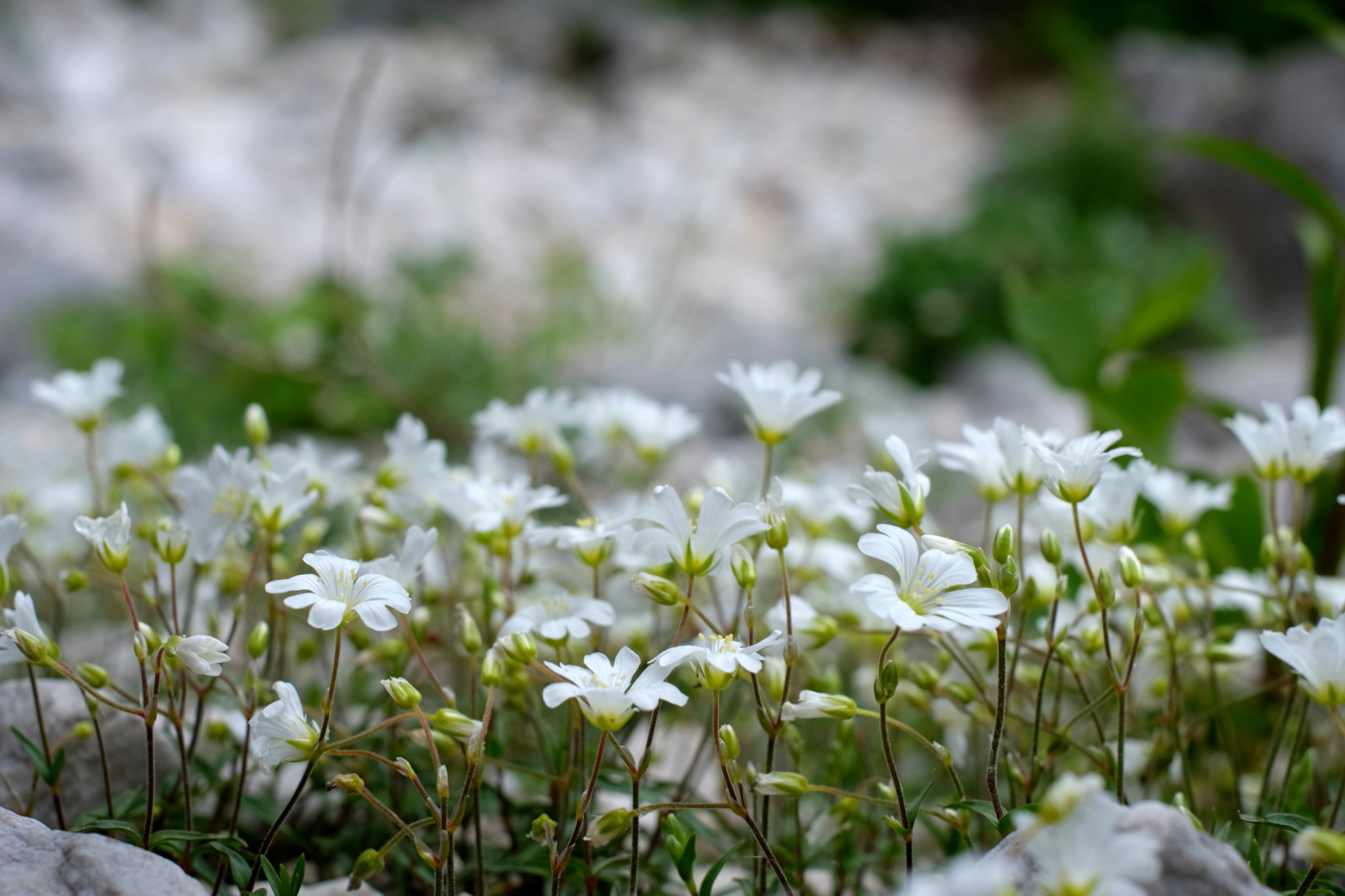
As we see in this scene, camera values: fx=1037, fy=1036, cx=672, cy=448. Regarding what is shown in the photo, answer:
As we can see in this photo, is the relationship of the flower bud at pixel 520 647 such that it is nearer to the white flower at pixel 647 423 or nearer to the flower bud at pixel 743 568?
the flower bud at pixel 743 568

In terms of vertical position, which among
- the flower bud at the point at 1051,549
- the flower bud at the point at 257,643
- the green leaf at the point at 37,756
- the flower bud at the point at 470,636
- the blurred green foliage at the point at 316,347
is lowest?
the blurred green foliage at the point at 316,347

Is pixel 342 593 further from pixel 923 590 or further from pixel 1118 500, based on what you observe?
pixel 1118 500

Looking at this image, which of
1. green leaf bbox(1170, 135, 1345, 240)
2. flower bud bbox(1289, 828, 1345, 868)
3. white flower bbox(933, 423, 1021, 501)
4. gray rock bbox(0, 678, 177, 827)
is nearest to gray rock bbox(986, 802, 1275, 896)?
flower bud bbox(1289, 828, 1345, 868)

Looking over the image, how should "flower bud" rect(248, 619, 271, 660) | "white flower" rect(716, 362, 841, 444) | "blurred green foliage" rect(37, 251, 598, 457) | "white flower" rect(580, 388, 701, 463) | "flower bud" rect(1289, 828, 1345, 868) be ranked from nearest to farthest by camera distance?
"flower bud" rect(1289, 828, 1345, 868) → "flower bud" rect(248, 619, 271, 660) → "white flower" rect(716, 362, 841, 444) → "white flower" rect(580, 388, 701, 463) → "blurred green foliage" rect(37, 251, 598, 457)

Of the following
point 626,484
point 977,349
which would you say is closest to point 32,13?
point 977,349

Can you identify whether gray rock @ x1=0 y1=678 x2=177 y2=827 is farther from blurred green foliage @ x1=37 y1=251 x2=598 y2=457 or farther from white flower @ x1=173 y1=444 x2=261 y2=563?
blurred green foliage @ x1=37 y1=251 x2=598 y2=457

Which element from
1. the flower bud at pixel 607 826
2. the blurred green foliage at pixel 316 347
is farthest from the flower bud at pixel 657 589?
the blurred green foliage at pixel 316 347
